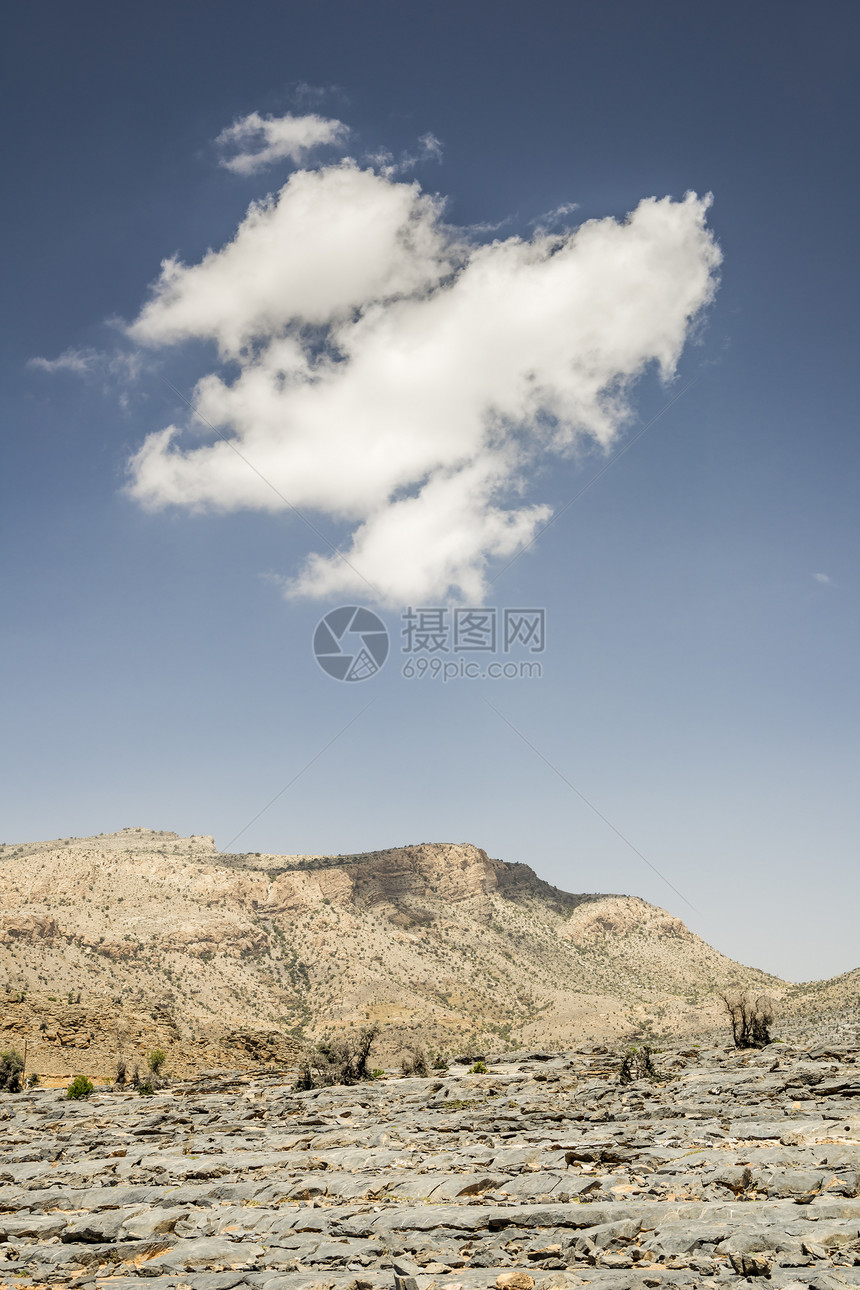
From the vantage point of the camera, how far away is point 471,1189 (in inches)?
545

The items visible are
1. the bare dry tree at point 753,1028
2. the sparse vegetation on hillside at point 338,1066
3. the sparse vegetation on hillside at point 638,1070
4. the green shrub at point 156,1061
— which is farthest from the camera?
the green shrub at point 156,1061

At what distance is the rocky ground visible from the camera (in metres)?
9.68

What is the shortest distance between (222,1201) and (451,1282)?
7.69m

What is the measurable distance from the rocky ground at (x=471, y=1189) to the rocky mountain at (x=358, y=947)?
173 ft

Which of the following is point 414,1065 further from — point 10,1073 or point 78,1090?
point 10,1073

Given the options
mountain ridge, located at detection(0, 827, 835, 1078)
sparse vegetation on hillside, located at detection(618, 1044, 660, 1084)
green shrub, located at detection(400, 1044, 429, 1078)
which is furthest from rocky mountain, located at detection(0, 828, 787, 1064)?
sparse vegetation on hillside, located at detection(618, 1044, 660, 1084)

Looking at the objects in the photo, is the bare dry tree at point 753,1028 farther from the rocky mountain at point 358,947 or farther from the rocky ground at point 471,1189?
the rocky mountain at point 358,947

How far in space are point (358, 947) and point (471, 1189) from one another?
110 metres

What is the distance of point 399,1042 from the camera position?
253 feet

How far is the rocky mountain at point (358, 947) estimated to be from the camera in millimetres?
86688

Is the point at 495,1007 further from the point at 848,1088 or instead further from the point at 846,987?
the point at 848,1088

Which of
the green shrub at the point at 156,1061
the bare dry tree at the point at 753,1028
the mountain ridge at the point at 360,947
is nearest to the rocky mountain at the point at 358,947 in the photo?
the mountain ridge at the point at 360,947

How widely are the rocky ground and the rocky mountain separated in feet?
173

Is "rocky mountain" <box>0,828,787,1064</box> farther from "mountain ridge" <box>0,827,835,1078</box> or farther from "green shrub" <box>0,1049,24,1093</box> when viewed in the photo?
"green shrub" <box>0,1049,24,1093</box>
